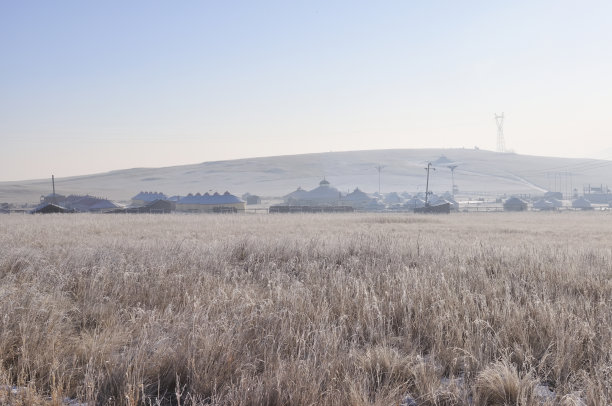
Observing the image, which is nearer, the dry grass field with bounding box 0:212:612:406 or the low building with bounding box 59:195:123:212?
the dry grass field with bounding box 0:212:612:406

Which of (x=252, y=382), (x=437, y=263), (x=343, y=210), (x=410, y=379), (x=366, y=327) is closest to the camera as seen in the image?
(x=252, y=382)

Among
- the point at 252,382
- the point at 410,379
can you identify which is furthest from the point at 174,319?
the point at 410,379

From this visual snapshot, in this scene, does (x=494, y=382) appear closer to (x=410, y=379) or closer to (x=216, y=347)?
(x=410, y=379)

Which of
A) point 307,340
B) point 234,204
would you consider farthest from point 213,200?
point 307,340

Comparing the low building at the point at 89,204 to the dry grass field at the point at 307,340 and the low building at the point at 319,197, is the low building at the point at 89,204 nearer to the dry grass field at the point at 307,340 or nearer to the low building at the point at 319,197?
the low building at the point at 319,197

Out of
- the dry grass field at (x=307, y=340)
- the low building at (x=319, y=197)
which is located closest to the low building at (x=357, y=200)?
the low building at (x=319, y=197)

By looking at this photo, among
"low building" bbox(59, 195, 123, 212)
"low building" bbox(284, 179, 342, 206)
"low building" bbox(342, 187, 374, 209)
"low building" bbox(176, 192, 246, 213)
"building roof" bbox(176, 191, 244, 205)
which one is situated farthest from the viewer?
"low building" bbox(284, 179, 342, 206)

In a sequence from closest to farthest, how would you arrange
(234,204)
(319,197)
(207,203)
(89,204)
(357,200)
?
(207,203) < (234,204) < (89,204) < (357,200) < (319,197)

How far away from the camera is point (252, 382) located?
3873mm

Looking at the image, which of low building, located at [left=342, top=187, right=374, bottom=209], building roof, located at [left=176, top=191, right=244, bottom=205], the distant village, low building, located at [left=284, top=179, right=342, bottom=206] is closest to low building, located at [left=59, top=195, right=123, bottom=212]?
the distant village

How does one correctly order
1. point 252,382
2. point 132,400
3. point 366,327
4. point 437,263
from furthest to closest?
point 437,263 → point 366,327 → point 252,382 → point 132,400

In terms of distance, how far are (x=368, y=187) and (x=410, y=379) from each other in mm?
172836

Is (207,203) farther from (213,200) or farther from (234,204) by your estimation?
(234,204)

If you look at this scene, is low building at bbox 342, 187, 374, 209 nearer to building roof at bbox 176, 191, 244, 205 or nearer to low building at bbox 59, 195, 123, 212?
building roof at bbox 176, 191, 244, 205
